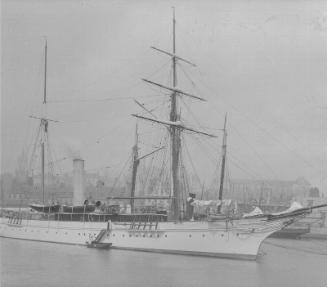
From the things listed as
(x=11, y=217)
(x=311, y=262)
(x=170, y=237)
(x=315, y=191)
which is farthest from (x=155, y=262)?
(x=315, y=191)

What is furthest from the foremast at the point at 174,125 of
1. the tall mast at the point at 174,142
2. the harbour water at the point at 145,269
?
the harbour water at the point at 145,269

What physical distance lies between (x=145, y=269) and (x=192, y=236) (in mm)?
7470

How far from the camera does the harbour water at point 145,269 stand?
23.2 meters

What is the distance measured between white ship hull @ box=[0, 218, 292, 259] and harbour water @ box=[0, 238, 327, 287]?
1022 mm

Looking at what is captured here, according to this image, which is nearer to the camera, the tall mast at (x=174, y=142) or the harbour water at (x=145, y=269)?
Result: the harbour water at (x=145, y=269)

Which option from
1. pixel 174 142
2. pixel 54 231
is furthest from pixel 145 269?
pixel 54 231

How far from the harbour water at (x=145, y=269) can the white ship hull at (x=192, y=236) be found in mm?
1022

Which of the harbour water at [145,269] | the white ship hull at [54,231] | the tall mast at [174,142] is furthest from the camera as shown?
the white ship hull at [54,231]

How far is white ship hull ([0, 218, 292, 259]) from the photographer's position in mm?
32812

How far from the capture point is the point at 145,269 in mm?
26797

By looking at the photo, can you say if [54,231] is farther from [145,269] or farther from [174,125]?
[145,269]

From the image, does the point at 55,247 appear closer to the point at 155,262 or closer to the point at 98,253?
the point at 98,253

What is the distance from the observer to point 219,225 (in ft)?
109

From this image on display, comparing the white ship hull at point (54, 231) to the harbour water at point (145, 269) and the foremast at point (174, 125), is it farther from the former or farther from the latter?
the foremast at point (174, 125)
